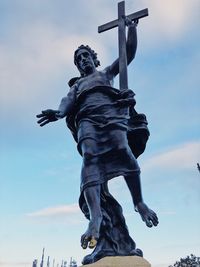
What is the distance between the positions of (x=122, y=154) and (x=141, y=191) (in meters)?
0.53

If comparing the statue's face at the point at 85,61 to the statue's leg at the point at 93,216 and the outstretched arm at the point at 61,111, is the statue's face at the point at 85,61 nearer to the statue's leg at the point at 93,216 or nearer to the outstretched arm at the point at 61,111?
the outstretched arm at the point at 61,111

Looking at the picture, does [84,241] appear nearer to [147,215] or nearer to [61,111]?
[147,215]

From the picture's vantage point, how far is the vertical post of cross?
5.40 metres

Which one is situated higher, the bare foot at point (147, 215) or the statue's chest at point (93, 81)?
the statue's chest at point (93, 81)

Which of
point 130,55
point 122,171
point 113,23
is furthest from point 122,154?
point 113,23

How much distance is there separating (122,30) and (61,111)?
1.78m

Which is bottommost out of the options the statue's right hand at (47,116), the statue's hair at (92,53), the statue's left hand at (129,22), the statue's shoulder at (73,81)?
the statue's right hand at (47,116)

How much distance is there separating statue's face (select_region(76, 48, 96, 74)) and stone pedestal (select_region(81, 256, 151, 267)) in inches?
112

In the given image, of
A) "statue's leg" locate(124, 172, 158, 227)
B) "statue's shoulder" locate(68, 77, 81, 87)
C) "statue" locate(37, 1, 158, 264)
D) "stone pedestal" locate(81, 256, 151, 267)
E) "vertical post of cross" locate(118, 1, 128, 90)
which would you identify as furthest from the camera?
"statue's shoulder" locate(68, 77, 81, 87)

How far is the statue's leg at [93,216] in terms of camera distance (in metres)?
4.12

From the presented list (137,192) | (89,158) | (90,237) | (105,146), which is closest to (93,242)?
(90,237)

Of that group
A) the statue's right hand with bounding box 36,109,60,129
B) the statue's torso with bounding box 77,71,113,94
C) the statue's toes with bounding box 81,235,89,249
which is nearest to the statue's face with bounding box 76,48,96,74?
the statue's torso with bounding box 77,71,113,94

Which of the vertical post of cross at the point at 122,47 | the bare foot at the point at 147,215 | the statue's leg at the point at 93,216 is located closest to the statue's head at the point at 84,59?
the vertical post of cross at the point at 122,47

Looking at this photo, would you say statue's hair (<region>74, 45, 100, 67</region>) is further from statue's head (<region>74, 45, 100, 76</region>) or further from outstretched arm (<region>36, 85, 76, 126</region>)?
outstretched arm (<region>36, 85, 76, 126</region>)
